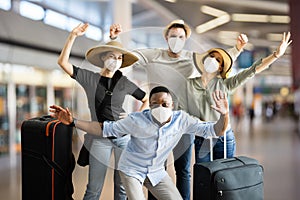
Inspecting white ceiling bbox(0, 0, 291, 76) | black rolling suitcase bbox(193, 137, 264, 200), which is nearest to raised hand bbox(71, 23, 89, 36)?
white ceiling bbox(0, 0, 291, 76)

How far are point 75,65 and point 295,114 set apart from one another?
3.61 metres

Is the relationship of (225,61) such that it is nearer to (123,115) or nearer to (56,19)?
(123,115)

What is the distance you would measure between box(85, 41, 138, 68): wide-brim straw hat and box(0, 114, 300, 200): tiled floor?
1.69 meters

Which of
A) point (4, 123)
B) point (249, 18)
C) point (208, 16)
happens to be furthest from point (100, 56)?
point (4, 123)

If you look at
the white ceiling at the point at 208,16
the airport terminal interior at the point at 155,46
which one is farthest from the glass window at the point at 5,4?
the white ceiling at the point at 208,16

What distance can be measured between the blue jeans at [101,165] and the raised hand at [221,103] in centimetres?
66

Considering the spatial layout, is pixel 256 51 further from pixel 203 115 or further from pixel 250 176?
pixel 250 176

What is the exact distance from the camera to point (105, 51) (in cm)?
271

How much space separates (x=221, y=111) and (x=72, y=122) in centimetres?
100

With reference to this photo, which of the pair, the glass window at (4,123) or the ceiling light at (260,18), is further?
the glass window at (4,123)

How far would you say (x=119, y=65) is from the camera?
8.87 feet

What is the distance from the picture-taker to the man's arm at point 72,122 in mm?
2592

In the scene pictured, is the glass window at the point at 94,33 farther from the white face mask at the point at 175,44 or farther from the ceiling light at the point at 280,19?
the ceiling light at the point at 280,19

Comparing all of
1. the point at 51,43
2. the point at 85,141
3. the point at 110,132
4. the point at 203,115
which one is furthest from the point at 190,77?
the point at 51,43
